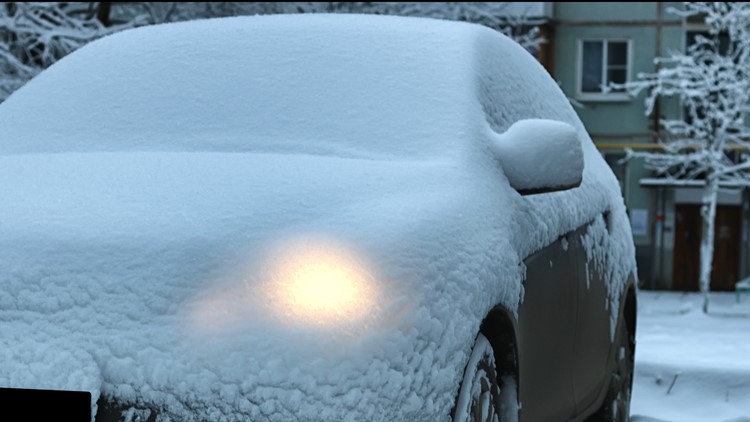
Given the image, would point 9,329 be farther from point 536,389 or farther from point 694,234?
point 694,234

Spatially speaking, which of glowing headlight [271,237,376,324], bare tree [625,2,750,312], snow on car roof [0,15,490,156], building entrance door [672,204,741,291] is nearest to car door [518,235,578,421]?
snow on car roof [0,15,490,156]

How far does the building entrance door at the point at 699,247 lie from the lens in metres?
31.1

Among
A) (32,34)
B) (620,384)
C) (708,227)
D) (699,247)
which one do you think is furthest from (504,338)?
(699,247)

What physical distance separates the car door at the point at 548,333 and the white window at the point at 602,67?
2907cm

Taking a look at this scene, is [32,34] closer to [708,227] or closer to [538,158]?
[538,158]

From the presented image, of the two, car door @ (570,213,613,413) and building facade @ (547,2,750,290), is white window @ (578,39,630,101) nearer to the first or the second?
building facade @ (547,2,750,290)

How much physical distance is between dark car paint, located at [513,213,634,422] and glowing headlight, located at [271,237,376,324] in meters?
0.68

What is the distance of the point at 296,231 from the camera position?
82.3 inches

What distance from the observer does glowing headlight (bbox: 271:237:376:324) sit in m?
1.94

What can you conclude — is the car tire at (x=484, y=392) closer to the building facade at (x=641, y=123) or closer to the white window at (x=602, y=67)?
the building facade at (x=641, y=123)

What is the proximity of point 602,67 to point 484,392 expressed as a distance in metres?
30.2

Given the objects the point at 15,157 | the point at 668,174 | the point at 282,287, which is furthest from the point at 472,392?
the point at 668,174

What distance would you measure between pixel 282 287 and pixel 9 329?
0.46 meters

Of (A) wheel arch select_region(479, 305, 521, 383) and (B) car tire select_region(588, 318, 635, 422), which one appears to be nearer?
(A) wheel arch select_region(479, 305, 521, 383)
